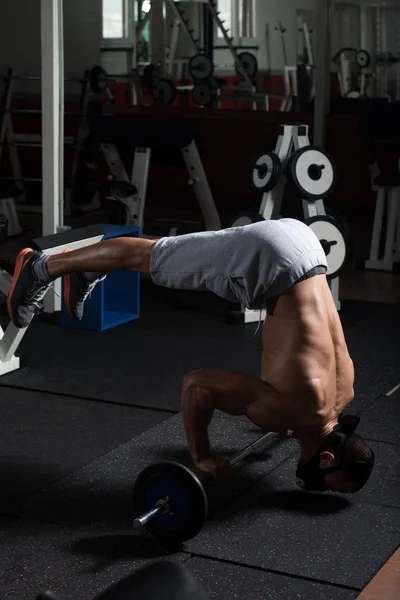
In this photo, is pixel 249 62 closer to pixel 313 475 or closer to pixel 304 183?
pixel 304 183

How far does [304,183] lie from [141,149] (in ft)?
4.70

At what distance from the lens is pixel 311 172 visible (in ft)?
13.8

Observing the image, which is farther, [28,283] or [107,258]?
[28,283]

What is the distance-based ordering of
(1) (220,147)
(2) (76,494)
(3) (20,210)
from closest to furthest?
(2) (76,494) → (3) (20,210) → (1) (220,147)

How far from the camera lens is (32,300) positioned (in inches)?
100

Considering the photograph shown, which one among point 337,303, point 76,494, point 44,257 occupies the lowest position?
point 76,494

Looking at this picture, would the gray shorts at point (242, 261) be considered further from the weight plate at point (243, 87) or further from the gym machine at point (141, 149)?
the weight plate at point (243, 87)

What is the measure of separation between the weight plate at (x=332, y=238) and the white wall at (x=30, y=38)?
447 centimetres

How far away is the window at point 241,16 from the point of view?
9.19 metres

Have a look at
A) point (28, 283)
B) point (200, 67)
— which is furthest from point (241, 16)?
point (28, 283)

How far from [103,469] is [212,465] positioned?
430mm

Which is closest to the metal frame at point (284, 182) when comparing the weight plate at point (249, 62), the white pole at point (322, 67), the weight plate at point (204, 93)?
the white pole at point (322, 67)

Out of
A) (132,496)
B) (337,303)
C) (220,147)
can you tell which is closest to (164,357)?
(337,303)

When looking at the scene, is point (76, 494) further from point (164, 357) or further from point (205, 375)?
point (164, 357)
